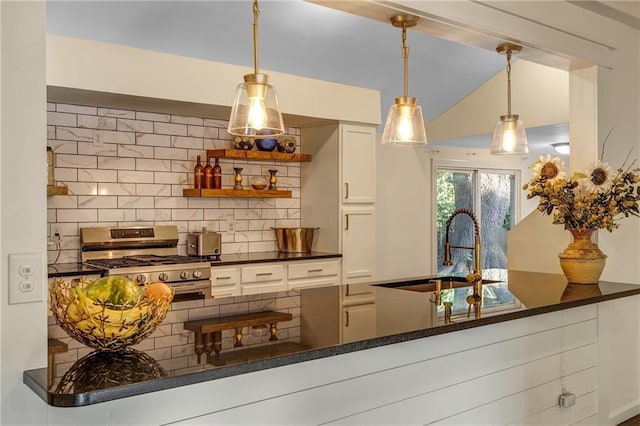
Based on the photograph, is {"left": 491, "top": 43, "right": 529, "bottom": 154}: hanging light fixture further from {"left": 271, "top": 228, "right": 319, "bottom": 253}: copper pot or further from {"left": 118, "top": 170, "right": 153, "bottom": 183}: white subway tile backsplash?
{"left": 118, "top": 170, "right": 153, "bottom": 183}: white subway tile backsplash

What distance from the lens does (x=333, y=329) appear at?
6.58ft

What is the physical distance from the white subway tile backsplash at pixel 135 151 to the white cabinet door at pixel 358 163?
5.61 feet

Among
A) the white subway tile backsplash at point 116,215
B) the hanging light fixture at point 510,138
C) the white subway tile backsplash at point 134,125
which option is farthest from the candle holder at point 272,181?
the hanging light fixture at point 510,138

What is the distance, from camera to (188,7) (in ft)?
13.0

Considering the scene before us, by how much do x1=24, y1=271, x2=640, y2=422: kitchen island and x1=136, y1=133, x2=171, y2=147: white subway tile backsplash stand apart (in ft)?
8.32

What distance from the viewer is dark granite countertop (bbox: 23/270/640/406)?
1.38m

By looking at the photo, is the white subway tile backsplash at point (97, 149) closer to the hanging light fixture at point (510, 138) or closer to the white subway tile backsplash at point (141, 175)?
the white subway tile backsplash at point (141, 175)

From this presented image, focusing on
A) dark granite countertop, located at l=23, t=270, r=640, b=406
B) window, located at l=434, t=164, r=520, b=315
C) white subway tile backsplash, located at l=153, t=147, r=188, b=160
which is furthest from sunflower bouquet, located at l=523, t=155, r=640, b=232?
window, located at l=434, t=164, r=520, b=315

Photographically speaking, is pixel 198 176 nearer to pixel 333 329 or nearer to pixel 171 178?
pixel 171 178

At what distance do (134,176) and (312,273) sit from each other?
67.2 inches

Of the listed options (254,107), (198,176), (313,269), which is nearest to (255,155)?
(198,176)

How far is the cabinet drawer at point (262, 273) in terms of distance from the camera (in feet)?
15.6

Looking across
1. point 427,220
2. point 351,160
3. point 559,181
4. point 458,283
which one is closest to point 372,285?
point 458,283

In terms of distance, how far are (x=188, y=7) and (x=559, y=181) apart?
2600 mm
